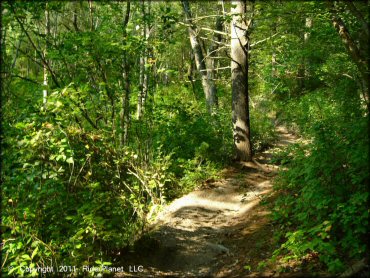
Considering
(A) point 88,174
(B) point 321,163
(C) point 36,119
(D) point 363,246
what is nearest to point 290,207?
(B) point 321,163

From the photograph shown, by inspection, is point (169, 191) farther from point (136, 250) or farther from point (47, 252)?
point (47, 252)

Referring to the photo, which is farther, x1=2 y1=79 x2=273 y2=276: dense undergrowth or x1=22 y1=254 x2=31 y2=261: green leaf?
x1=2 y1=79 x2=273 y2=276: dense undergrowth

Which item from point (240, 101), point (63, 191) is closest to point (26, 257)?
point (63, 191)

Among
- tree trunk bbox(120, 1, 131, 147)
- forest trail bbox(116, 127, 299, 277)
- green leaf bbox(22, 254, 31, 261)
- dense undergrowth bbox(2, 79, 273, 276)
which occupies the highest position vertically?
tree trunk bbox(120, 1, 131, 147)

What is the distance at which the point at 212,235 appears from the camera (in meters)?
6.40

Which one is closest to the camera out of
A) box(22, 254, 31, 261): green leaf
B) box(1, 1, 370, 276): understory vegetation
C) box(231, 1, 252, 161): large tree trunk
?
box(22, 254, 31, 261): green leaf

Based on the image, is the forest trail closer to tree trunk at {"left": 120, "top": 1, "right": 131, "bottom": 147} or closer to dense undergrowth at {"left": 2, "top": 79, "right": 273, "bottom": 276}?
dense undergrowth at {"left": 2, "top": 79, "right": 273, "bottom": 276}

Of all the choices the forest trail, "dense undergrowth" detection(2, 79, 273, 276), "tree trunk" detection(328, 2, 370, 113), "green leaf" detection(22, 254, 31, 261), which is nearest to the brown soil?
the forest trail

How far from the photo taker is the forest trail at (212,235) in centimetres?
516

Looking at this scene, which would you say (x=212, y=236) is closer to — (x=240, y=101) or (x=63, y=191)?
(x=63, y=191)

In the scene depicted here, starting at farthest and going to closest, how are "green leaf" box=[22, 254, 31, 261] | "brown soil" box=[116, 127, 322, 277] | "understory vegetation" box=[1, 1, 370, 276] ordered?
"brown soil" box=[116, 127, 322, 277] < "understory vegetation" box=[1, 1, 370, 276] < "green leaf" box=[22, 254, 31, 261]

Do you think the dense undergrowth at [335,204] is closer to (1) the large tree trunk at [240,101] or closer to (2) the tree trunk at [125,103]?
(2) the tree trunk at [125,103]

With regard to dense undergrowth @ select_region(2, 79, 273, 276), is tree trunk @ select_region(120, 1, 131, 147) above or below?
above

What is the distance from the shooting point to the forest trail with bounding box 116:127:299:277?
16.9 ft
